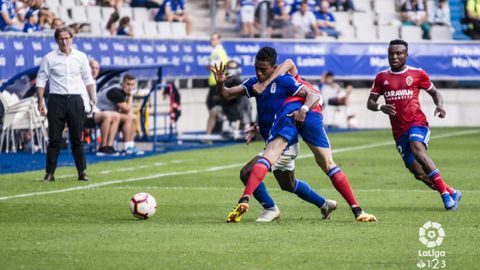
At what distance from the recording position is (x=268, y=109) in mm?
13109

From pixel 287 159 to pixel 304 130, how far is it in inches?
13.4

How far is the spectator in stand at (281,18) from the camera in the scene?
34844 millimetres

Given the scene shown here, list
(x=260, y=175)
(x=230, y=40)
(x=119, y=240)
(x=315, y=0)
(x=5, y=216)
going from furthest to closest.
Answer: (x=315, y=0)
(x=230, y=40)
(x=5, y=216)
(x=260, y=175)
(x=119, y=240)

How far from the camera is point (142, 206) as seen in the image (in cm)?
1316

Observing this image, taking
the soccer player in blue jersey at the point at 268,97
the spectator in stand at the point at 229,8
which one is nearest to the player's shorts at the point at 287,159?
the soccer player in blue jersey at the point at 268,97

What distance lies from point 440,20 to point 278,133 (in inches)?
989

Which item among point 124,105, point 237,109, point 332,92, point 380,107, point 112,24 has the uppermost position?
point 112,24

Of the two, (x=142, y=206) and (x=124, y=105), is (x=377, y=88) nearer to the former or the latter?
(x=142, y=206)

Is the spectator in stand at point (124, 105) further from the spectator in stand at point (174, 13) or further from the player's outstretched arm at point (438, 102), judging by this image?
the player's outstretched arm at point (438, 102)

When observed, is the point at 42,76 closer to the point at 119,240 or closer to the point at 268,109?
the point at 268,109

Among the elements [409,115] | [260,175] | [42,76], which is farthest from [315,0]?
[260,175]

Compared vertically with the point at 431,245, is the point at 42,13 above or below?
above

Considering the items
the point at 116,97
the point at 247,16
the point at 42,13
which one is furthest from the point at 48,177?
the point at 247,16

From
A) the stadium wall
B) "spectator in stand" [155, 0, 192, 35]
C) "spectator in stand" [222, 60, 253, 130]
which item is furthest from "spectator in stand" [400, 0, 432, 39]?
"spectator in stand" [222, 60, 253, 130]
